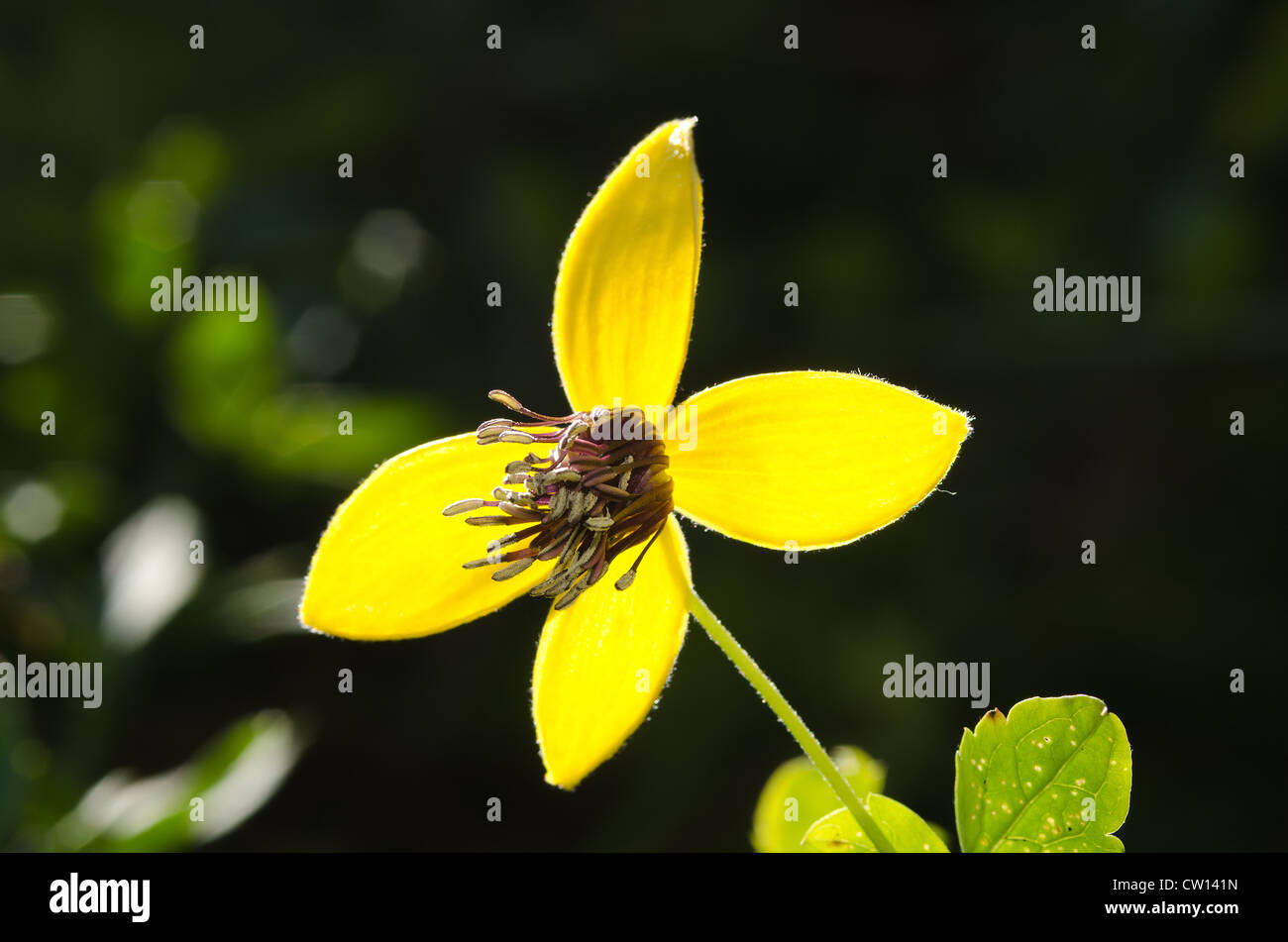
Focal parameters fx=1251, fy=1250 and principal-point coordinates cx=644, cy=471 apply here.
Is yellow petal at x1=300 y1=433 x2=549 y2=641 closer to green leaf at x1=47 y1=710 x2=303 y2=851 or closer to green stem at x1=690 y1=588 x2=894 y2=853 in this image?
green stem at x1=690 y1=588 x2=894 y2=853

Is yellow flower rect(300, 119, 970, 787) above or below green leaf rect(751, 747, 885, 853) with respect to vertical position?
above

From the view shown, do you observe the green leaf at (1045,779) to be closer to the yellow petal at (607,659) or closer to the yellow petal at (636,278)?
the yellow petal at (607,659)

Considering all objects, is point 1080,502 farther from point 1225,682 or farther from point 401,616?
point 401,616

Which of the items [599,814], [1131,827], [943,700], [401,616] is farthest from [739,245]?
[401,616]

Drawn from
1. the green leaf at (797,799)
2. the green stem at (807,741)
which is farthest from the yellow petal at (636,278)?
the green leaf at (797,799)

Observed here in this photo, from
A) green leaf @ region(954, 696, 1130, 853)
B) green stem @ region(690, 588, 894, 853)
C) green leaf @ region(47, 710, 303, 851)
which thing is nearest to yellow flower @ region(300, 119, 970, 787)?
green stem @ region(690, 588, 894, 853)

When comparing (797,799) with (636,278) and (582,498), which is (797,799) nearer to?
(582,498)

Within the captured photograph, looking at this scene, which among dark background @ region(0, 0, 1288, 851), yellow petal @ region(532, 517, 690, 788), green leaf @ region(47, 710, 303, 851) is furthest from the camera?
dark background @ region(0, 0, 1288, 851)
